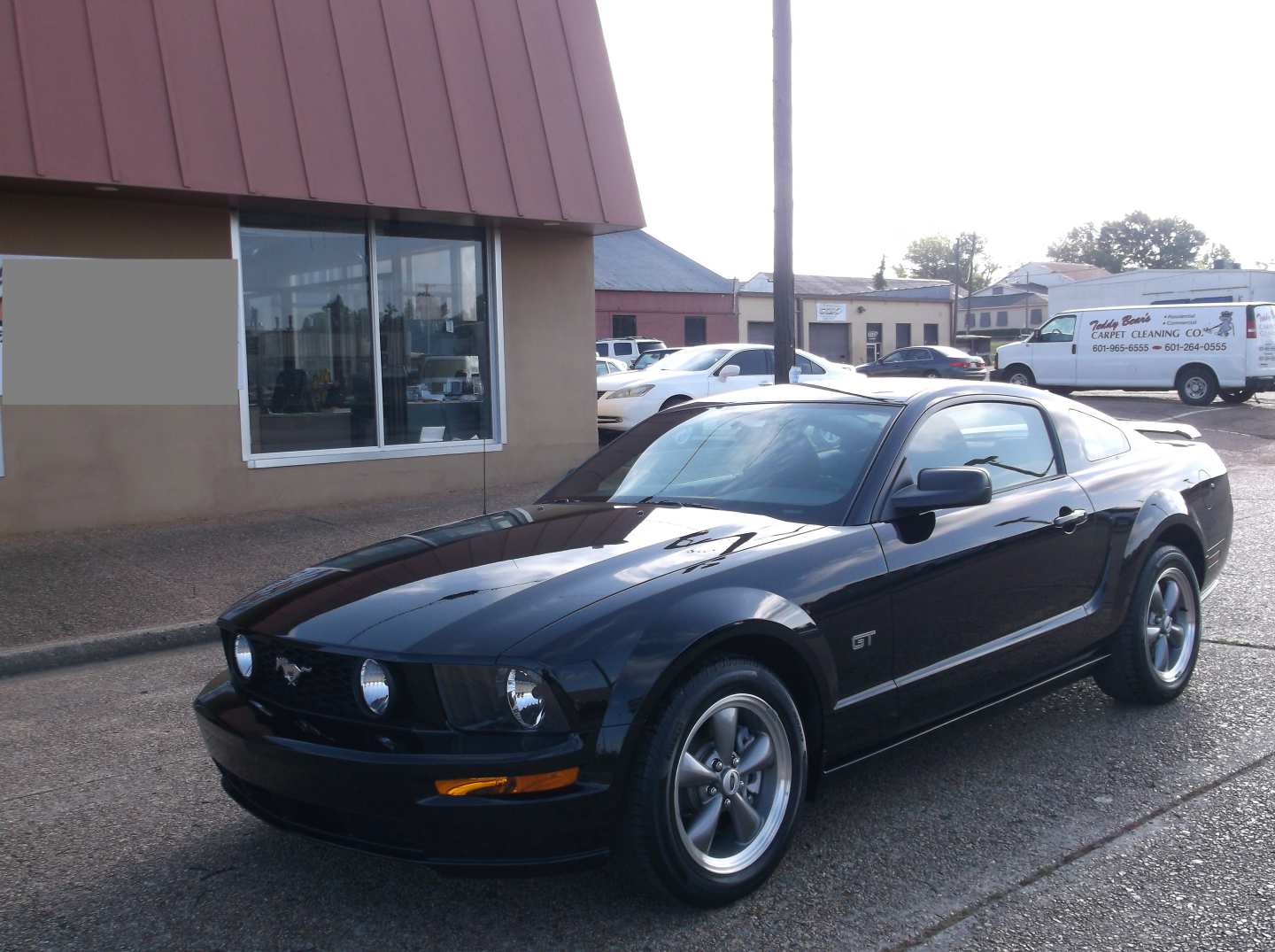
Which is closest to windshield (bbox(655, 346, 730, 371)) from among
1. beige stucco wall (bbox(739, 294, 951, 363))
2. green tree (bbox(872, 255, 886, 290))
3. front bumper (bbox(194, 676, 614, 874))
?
front bumper (bbox(194, 676, 614, 874))

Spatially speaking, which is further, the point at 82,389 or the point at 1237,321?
the point at 1237,321

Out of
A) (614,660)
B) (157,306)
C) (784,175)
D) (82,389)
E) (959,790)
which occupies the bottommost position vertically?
(959,790)

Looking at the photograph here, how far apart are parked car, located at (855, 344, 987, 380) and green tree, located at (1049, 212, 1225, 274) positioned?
308ft

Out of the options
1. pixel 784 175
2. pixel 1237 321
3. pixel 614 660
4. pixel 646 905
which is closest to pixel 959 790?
pixel 646 905

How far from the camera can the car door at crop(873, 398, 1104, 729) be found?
13.3 feet

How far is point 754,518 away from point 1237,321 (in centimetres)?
2117

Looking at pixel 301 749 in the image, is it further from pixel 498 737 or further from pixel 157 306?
pixel 157 306

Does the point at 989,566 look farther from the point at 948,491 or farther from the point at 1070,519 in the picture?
the point at 1070,519

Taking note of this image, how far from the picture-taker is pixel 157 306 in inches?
388

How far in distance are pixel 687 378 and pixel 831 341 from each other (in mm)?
34101

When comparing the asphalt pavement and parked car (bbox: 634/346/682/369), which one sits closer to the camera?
the asphalt pavement

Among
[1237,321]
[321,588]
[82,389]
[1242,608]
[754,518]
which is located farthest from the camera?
[1237,321]

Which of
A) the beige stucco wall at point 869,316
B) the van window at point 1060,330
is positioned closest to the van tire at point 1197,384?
the van window at point 1060,330

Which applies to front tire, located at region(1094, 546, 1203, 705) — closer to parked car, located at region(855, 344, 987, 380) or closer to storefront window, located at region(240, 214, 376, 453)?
storefront window, located at region(240, 214, 376, 453)
